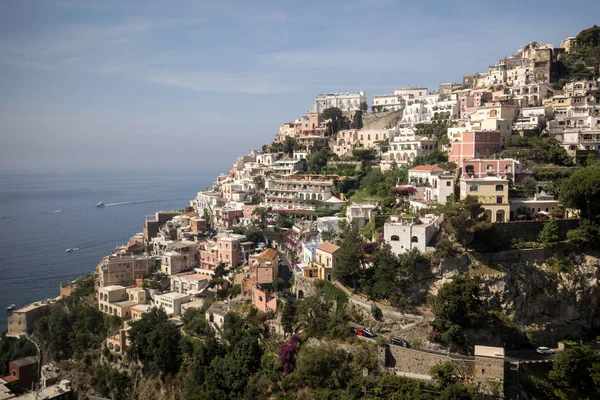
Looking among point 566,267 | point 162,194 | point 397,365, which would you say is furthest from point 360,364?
point 162,194

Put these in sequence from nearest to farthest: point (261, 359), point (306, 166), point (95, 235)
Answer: point (261, 359)
point (306, 166)
point (95, 235)

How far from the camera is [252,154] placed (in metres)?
Result: 47.0

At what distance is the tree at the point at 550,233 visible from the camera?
21922mm

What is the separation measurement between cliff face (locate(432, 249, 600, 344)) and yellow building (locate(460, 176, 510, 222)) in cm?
203

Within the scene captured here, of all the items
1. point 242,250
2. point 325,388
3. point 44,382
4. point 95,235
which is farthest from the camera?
point 95,235

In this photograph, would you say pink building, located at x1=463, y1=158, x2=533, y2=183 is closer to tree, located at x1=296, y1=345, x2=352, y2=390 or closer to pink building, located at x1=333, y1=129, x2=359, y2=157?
tree, located at x1=296, y1=345, x2=352, y2=390

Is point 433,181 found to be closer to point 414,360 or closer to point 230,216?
point 414,360

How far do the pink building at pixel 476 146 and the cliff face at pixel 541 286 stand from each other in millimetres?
7723

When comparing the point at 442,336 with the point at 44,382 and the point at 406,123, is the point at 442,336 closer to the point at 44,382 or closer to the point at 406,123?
the point at 44,382

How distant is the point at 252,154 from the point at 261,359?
29.2 m

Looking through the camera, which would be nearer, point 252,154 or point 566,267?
point 566,267

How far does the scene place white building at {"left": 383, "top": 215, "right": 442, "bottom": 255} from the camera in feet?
69.8

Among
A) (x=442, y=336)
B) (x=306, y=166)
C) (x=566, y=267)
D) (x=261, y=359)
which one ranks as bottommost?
(x=261, y=359)

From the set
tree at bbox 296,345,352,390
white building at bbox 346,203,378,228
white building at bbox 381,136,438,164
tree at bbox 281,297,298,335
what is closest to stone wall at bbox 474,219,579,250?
white building at bbox 346,203,378,228
